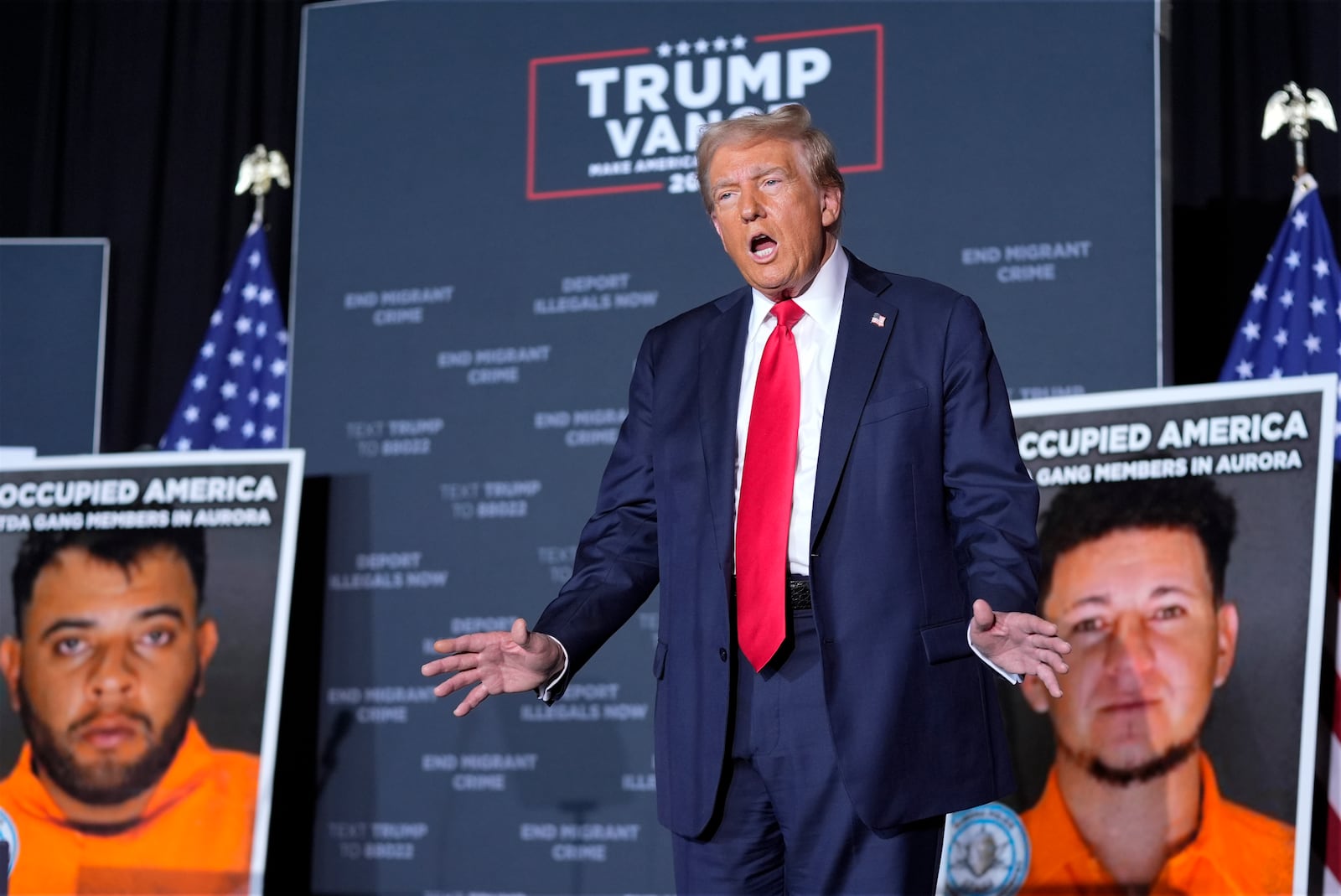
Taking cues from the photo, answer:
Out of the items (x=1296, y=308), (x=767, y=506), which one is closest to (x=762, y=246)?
(x=767, y=506)

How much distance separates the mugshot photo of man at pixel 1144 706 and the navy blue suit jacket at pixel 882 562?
1.84 m

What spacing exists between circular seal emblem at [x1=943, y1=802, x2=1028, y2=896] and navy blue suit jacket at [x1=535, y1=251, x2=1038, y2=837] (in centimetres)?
193

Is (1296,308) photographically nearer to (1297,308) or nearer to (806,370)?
(1297,308)

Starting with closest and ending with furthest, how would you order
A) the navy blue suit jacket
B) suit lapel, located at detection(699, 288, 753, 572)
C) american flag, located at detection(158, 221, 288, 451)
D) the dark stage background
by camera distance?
the navy blue suit jacket → suit lapel, located at detection(699, 288, 753, 572) → the dark stage background → american flag, located at detection(158, 221, 288, 451)

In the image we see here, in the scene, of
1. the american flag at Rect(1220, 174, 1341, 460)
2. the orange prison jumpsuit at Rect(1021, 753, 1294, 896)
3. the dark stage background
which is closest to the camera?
the orange prison jumpsuit at Rect(1021, 753, 1294, 896)

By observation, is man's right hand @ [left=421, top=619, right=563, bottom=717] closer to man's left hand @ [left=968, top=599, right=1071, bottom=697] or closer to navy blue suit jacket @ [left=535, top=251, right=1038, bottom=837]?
navy blue suit jacket @ [left=535, top=251, right=1038, bottom=837]

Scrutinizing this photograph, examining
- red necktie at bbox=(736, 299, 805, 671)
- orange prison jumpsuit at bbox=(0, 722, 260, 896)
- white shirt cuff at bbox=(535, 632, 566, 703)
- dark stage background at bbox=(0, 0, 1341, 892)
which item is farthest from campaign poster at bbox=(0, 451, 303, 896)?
red necktie at bbox=(736, 299, 805, 671)

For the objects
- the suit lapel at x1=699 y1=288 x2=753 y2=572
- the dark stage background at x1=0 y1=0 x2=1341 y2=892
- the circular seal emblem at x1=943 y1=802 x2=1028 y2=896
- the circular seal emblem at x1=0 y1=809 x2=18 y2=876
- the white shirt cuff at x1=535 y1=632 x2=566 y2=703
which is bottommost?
the circular seal emblem at x1=0 y1=809 x2=18 y2=876

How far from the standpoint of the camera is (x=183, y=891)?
4.40 meters

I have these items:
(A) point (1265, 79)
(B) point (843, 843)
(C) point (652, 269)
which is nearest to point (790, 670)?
(B) point (843, 843)

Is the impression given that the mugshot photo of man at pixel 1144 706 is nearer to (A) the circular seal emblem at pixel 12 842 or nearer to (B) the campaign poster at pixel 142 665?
(B) the campaign poster at pixel 142 665

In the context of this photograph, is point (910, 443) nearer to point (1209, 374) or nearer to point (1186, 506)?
point (1186, 506)

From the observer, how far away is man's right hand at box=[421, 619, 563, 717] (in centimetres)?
192

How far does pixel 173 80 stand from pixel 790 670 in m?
4.82
